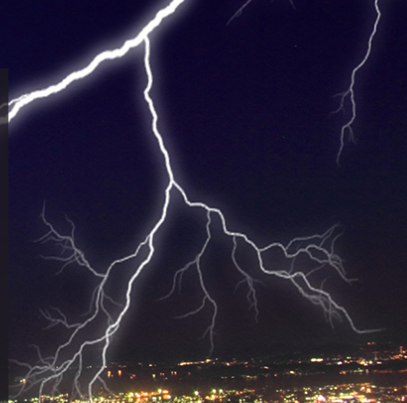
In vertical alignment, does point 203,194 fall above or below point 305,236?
above

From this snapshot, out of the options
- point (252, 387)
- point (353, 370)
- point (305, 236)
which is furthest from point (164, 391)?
point (305, 236)

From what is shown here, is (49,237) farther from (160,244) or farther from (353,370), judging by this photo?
(353,370)

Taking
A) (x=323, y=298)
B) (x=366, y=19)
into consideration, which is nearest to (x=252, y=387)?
(x=323, y=298)

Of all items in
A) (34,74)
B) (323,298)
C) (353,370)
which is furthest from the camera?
(353,370)

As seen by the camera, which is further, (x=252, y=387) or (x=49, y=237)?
(x=252, y=387)

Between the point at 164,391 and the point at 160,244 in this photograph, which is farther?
the point at 164,391

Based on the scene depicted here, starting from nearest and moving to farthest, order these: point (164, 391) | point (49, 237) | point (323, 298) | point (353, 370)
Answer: point (49, 237) → point (323, 298) → point (164, 391) → point (353, 370)

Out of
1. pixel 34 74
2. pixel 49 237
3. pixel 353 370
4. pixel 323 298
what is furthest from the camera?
pixel 353 370

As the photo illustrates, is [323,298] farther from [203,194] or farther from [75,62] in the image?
[75,62]

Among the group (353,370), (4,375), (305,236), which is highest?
(305,236)
